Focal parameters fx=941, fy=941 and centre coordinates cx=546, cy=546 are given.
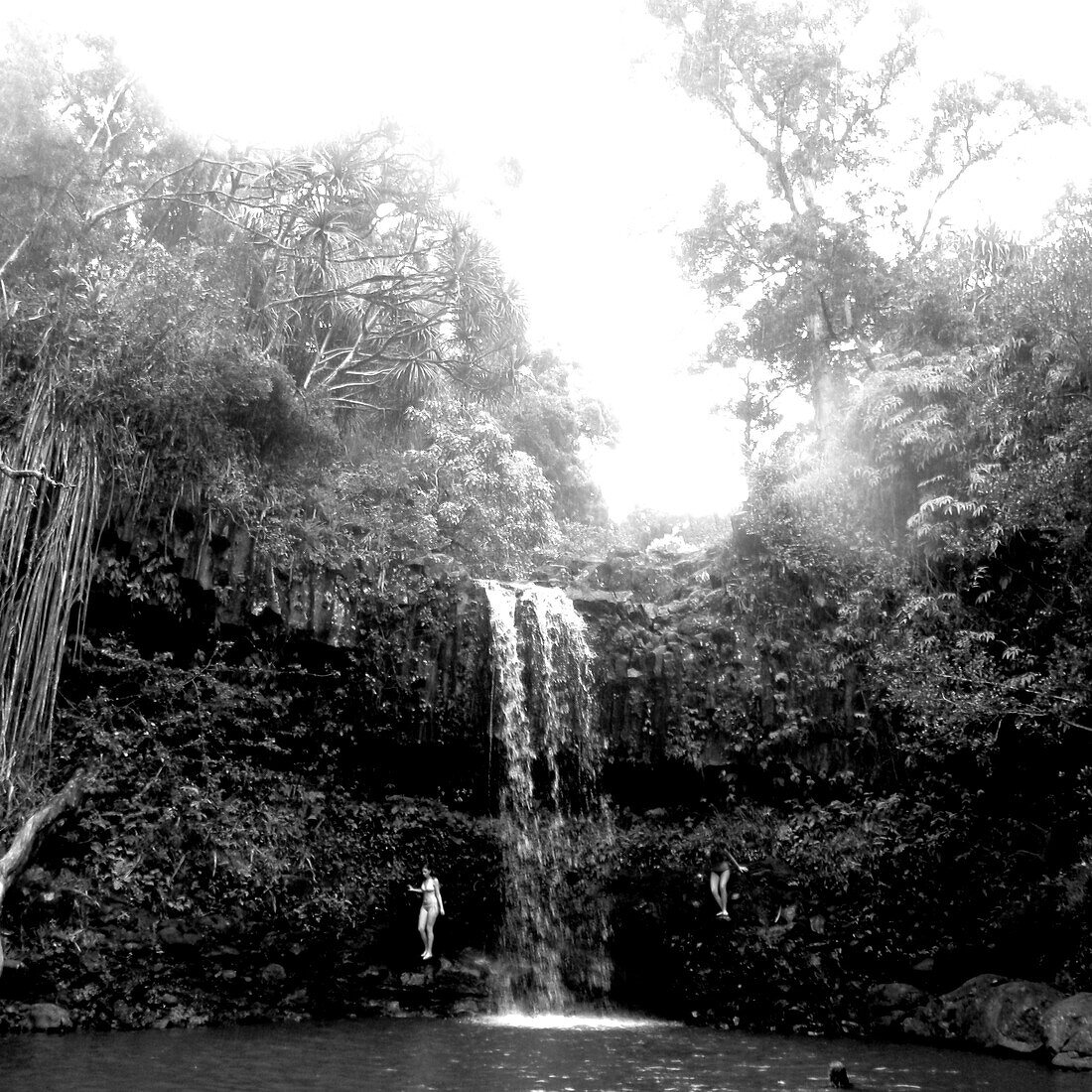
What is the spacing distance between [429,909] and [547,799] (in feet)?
7.64

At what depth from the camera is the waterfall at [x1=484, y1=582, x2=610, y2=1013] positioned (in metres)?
11.3

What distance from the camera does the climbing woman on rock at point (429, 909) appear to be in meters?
10.6

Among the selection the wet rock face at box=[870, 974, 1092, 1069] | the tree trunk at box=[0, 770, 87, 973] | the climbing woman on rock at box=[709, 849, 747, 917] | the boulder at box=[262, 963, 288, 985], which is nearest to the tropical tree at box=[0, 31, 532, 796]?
the tree trunk at box=[0, 770, 87, 973]

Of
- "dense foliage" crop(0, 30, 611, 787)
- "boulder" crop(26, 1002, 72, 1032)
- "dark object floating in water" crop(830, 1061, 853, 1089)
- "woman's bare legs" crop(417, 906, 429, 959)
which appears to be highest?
"dense foliage" crop(0, 30, 611, 787)

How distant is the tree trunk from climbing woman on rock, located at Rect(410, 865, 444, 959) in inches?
152

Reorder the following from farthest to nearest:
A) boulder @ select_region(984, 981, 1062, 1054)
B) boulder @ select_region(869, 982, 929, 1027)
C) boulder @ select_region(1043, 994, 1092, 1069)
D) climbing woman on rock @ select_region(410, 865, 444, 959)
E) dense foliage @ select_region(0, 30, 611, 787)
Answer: dense foliage @ select_region(0, 30, 611, 787)
climbing woman on rock @ select_region(410, 865, 444, 959)
boulder @ select_region(869, 982, 929, 1027)
boulder @ select_region(984, 981, 1062, 1054)
boulder @ select_region(1043, 994, 1092, 1069)

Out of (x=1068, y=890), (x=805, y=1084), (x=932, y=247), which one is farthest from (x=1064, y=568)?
(x=932, y=247)

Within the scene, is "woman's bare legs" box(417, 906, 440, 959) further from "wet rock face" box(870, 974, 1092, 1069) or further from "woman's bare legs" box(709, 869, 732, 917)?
"wet rock face" box(870, 974, 1092, 1069)

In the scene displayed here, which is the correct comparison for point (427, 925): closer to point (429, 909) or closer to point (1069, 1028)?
point (429, 909)

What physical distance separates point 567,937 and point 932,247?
46.9ft

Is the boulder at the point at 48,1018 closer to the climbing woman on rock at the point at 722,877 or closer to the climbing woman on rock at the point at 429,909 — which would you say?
the climbing woman on rock at the point at 429,909

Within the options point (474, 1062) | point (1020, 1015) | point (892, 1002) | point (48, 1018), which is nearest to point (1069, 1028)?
point (1020, 1015)

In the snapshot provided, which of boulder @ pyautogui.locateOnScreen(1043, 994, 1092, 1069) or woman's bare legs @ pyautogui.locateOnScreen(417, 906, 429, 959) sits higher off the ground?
woman's bare legs @ pyautogui.locateOnScreen(417, 906, 429, 959)

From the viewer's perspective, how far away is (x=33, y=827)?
9.07m
